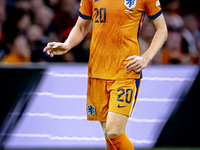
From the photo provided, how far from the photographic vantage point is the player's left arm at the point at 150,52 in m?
2.62

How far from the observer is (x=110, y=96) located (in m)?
2.88

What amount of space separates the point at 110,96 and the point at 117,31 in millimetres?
578

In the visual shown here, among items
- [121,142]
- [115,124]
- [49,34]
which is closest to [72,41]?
[115,124]

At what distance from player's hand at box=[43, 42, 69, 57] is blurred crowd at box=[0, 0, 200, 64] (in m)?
2.07

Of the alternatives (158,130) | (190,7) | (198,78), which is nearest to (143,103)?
(158,130)

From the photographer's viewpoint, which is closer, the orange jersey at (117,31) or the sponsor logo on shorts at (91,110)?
the orange jersey at (117,31)

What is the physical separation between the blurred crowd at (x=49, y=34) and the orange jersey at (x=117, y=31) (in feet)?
7.08

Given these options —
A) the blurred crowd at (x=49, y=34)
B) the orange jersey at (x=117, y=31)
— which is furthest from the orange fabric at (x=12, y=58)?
the orange jersey at (x=117, y=31)

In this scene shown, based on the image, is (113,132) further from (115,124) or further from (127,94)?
(127,94)

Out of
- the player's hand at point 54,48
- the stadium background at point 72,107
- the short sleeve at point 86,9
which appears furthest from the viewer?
the stadium background at point 72,107

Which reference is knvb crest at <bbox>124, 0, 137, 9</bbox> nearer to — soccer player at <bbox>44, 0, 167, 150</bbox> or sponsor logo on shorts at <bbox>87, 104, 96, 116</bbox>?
soccer player at <bbox>44, 0, 167, 150</bbox>

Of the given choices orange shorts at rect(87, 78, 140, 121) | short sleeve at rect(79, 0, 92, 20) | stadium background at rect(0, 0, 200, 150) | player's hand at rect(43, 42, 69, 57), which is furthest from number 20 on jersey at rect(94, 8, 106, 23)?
stadium background at rect(0, 0, 200, 150)

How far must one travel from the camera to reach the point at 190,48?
605 centimetres

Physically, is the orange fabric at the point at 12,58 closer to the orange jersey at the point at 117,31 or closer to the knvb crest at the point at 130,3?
the orange jersey at the point at 117,31
